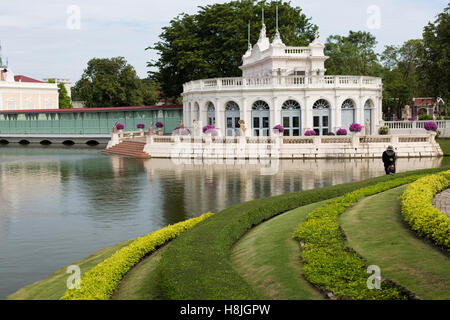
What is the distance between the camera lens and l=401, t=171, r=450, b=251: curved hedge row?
1028 centimetres

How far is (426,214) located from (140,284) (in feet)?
21.3

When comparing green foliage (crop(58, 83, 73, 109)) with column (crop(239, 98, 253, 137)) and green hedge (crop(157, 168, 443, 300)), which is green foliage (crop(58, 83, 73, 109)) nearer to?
column (crop(239, 98, 253, 137))

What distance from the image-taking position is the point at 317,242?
37.9 ft

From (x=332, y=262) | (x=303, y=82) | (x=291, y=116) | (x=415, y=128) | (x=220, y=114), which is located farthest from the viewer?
(x=220, y=114)

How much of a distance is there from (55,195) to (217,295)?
65.3 feet

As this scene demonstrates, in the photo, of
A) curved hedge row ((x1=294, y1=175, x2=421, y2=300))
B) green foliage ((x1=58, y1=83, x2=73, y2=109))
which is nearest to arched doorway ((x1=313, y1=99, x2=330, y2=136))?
curved hedge row ((x1=294, y1=175, x2=421, y2=300))

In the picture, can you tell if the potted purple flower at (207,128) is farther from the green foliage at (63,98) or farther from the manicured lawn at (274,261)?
the green foliage at (63,98)

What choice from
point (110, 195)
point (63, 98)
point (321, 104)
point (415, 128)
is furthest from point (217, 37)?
point (63, 98)

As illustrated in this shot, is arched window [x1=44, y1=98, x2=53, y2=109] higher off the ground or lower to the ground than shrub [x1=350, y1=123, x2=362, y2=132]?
higher

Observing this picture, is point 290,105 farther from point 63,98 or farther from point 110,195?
point 63,98

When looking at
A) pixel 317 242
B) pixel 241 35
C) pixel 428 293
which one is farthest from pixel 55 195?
pixel 241 35

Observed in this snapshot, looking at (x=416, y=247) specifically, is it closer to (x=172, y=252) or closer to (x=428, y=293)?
(x=428, y=293)

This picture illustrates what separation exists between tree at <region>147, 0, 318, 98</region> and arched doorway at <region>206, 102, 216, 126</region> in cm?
1584

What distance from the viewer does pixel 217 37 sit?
71750 mm
